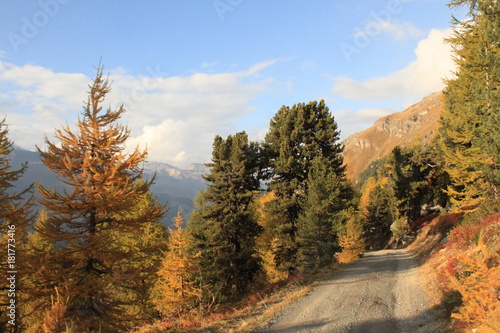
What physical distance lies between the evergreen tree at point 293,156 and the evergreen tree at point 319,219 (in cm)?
139

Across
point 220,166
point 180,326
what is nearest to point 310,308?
point 180,326

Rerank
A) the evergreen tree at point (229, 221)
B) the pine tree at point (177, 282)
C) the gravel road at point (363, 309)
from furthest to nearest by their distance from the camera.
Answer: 1. the evergreen tree at point (229, 221)
2. the pine tree at point (177, 282)
3. the gravel road at point (363, 309)

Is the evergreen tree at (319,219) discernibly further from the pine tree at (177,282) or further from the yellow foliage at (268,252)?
the pine tree at (177,282)

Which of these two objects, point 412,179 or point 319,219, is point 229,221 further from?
point 412,179

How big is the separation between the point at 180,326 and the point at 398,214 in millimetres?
46740

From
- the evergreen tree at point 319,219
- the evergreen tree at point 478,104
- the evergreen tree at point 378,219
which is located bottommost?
the evergreen tree at point 378,219

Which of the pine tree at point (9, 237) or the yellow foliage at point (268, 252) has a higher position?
the pine tree at point (9, 237)

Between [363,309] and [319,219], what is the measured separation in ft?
30.3

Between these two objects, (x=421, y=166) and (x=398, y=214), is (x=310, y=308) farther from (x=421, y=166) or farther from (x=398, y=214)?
(x=398, y=214)

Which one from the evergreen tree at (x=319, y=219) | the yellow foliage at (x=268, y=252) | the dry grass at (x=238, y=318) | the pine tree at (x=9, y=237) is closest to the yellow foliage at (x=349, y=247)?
the evergreen tree at (x=319, y=219)

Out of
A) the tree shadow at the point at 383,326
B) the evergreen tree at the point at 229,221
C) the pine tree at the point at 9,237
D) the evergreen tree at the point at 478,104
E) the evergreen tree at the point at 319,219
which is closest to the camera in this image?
the tree shadow at the point at 383,326

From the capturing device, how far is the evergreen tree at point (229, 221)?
23156 mm

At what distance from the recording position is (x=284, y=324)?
1045cm

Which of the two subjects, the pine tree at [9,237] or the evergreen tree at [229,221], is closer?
the pine tree at [9,237]
